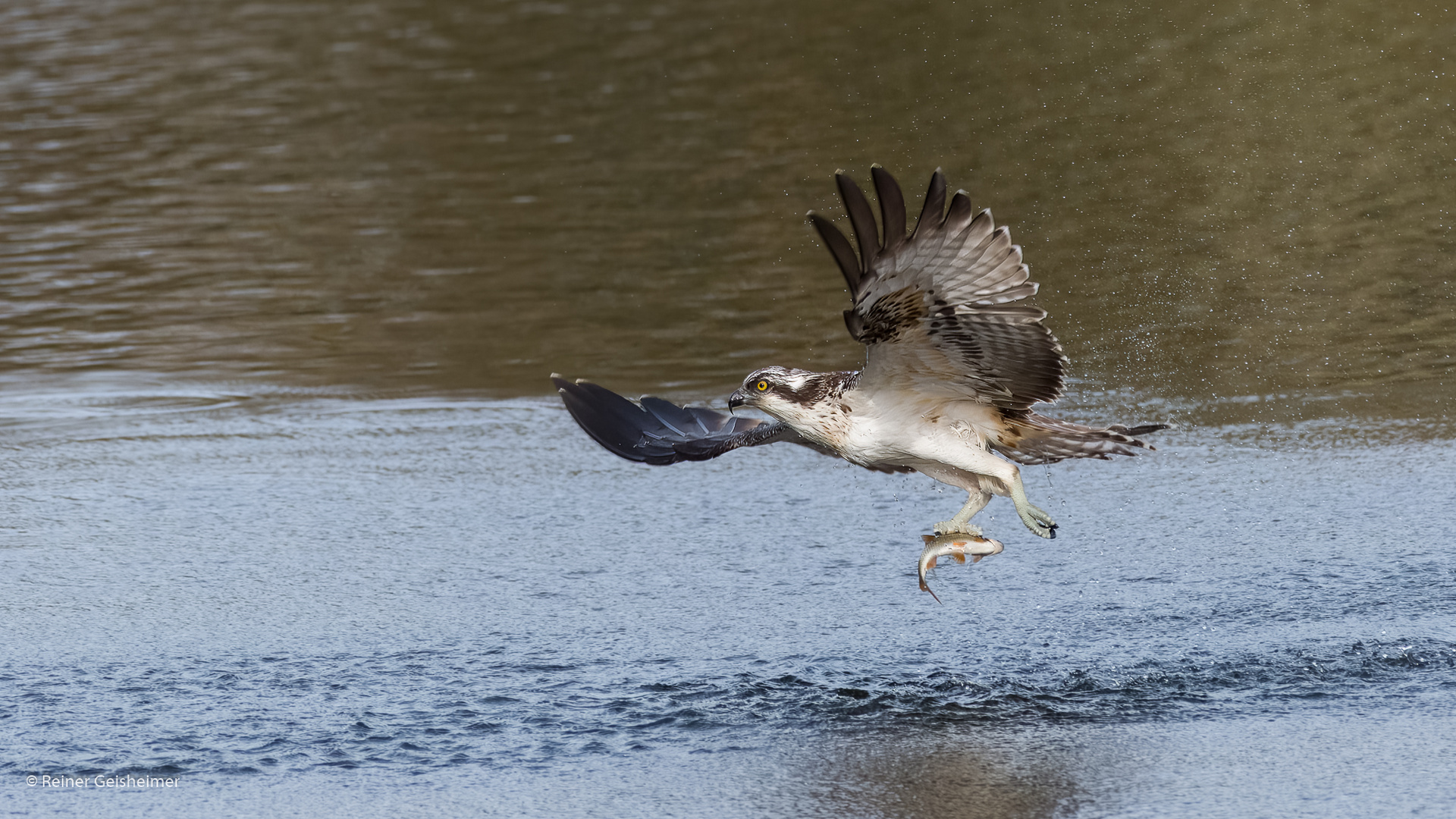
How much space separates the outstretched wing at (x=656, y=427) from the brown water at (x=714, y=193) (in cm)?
212

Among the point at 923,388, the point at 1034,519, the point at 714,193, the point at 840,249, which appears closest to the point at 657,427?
the point at 923,388

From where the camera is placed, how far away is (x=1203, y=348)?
28.7 feet

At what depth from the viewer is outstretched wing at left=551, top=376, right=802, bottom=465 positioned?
5844mm

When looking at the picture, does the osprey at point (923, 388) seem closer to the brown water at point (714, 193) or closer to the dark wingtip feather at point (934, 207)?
the dark wingtip feather at point (934, 207)

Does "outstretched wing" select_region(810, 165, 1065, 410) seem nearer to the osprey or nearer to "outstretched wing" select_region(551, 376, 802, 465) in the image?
the osprey

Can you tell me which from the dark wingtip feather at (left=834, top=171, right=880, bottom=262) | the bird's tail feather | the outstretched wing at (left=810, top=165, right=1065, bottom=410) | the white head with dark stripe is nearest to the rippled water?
the bird's tail feather

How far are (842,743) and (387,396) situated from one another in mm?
4761

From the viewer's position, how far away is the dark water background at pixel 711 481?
485 centimetres

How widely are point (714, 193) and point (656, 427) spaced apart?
7481 mm

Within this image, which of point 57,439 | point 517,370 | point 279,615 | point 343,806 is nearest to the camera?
point 343,806

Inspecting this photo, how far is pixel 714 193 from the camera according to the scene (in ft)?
43.8

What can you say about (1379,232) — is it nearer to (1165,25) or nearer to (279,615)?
(279,615)

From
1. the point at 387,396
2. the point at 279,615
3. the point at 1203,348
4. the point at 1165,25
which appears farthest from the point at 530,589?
the point at 1165,25

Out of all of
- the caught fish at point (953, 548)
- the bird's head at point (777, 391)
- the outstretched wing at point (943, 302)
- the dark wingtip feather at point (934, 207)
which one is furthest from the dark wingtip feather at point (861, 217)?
the caught fish at point (953, 548)
